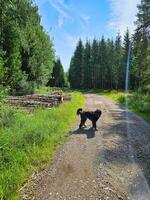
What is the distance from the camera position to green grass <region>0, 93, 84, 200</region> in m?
6.75

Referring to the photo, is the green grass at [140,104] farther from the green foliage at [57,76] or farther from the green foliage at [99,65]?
the green foliage at [57,76]

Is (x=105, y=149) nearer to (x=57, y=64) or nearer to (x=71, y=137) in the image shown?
(x=71, y=137)

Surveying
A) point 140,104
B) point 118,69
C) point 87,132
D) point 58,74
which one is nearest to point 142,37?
point 140,104

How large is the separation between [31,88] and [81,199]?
3054 cm

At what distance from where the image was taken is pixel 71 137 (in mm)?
12000

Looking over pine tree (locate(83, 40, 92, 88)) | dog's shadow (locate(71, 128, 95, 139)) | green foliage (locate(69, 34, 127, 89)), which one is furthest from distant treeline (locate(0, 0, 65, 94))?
pine tree (locate(83, 40, 92, 88))

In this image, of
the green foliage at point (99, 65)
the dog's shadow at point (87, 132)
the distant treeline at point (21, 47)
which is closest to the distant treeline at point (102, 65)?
the green foliage at point (99, 65)

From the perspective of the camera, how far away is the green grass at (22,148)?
6.75m

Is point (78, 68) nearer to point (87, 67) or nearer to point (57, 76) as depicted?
point (87, 67)

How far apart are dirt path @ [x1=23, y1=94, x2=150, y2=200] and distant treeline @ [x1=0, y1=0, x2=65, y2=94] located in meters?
3.44

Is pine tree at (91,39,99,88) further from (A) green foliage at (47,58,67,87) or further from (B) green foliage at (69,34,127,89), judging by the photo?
(A) green foliage at (47,58,67,87)

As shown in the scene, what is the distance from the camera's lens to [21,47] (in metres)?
Answer: 33.3

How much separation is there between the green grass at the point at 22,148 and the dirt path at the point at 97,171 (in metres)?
0.31

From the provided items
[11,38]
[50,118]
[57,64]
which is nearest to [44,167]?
[50,118]
